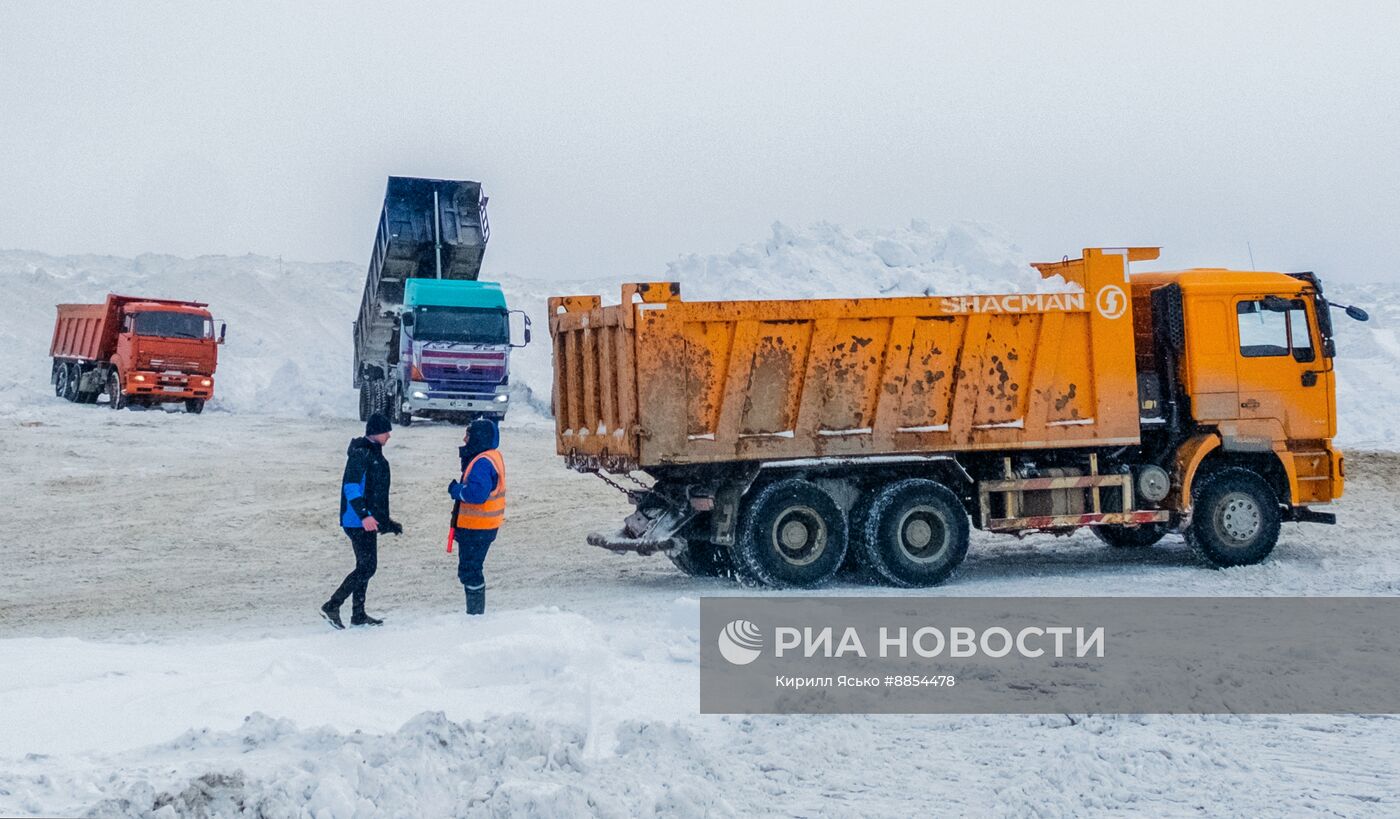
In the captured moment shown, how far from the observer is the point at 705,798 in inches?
200

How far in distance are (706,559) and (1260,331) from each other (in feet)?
17.3

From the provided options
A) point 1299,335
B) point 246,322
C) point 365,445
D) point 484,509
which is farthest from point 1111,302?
point 246,322

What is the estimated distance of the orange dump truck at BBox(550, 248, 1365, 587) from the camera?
10391mm

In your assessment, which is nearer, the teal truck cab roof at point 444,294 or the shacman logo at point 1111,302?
the shacman logo at point 1111,302

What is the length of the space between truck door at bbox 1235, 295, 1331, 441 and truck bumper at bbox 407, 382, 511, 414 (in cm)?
1579

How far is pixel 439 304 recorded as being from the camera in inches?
938

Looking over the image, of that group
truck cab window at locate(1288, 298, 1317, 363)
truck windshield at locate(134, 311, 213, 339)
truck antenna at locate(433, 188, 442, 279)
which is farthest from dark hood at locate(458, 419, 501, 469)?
truck windshield at locate(134, 311, 213, 339)

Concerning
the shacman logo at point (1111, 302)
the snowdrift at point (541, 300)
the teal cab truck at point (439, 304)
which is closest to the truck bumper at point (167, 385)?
the snowdrift at point (541, 300)

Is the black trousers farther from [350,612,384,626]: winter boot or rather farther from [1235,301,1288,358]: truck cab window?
[1235,301,1288,358]: truck cab window

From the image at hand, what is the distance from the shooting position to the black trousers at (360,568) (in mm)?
8555

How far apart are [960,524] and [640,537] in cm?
262

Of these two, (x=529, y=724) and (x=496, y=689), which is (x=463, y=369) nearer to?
(x=496, y=689)

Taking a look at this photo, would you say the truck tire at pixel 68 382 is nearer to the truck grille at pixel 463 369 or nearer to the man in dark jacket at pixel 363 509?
the truck grille at pixel 463 369

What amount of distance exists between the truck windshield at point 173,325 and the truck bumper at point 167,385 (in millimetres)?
866
